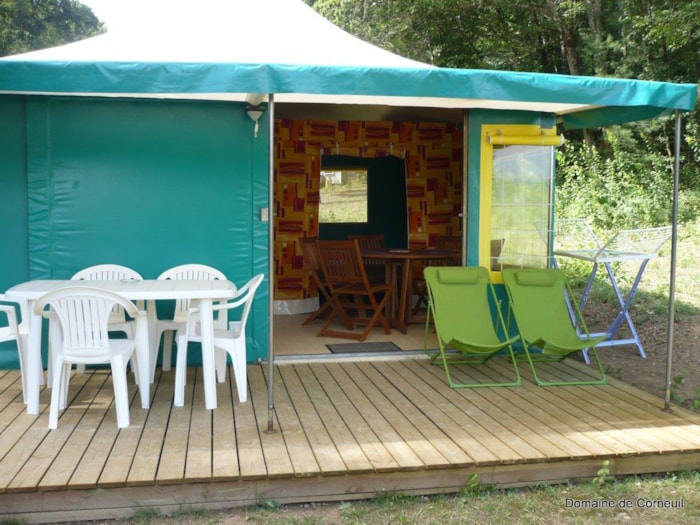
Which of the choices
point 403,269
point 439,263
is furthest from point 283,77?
point 439,263

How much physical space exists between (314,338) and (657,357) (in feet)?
10.3

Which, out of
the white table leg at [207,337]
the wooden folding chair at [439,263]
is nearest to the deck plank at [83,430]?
the white table leg at [207,337]

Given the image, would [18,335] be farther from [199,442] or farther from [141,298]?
[199,442]

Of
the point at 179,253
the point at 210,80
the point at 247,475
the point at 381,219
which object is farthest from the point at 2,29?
the point at 247,475

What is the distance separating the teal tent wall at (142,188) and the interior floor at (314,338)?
0.52 meters

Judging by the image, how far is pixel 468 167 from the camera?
5.90m

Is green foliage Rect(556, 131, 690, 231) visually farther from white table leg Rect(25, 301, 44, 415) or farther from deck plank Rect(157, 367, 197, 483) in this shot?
white table leg Rect(25, 301, 44, 415)

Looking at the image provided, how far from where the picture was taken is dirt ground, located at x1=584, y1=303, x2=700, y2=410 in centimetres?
540

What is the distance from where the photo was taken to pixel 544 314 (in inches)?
212

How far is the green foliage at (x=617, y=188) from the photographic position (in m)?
13.0

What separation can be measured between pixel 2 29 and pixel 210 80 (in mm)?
19442

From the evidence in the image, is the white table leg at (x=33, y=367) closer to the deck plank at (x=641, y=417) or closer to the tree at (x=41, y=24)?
the deck plank at (x=641, y=417)

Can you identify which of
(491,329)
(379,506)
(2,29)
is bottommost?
(379,506)

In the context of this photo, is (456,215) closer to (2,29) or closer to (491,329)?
(491,329)
